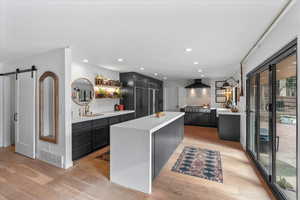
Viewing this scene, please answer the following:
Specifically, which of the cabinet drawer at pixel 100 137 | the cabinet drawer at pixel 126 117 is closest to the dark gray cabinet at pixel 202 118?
the cabinet drawer at pixel 126 117

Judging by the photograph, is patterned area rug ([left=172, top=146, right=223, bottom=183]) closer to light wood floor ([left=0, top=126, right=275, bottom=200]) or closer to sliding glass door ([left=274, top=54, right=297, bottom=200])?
light wood floor ([left=0, top=126, right=275, bottom=200])

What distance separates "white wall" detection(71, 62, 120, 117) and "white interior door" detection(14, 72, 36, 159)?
0.91m

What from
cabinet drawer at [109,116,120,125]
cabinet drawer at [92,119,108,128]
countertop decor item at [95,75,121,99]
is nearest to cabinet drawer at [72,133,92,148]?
cabinet drawer at [92,119,108,128]

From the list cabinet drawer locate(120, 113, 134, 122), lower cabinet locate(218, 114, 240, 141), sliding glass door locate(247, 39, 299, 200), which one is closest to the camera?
sliding glass door locate(247, 39, 299, 200)

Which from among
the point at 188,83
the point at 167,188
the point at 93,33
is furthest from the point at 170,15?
the point at 188,83

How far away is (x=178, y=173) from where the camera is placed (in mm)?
2551

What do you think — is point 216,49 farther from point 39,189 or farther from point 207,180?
point 39,189

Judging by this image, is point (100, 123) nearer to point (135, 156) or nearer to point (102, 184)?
point (102, 184)

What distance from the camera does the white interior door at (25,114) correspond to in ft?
10.6

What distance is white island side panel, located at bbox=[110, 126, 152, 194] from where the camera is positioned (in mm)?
2020

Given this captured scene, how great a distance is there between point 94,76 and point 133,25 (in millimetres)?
3033

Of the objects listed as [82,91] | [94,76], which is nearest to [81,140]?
[82,91]

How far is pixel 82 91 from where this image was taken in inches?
162

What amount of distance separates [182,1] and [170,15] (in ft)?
0.88
